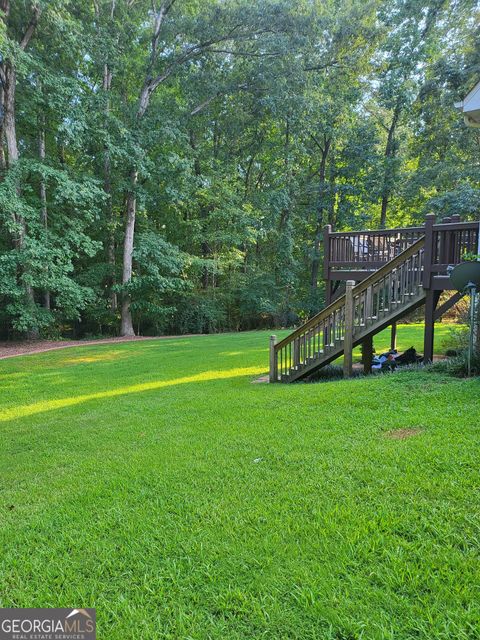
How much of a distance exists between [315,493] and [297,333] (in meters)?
4.24

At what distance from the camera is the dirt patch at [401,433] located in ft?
10.7

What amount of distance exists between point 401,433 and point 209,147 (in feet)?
66.0

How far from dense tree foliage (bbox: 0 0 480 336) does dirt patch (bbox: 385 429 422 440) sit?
12601 millimetres

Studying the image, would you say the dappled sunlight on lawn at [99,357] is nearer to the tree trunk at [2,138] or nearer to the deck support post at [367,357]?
the deck support post at [367,357]

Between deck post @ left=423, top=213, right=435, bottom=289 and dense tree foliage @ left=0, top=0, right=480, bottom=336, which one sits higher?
dense tree foliage @ left=0, top=0, right=480, bottom=336

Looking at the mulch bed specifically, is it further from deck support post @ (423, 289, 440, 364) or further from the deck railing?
deck support post @ (423, 289, 440, 364)

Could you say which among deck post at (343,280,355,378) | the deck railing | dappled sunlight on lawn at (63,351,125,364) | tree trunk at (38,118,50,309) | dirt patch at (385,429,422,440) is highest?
tree trunk at (38,118,50,309)

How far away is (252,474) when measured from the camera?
2.91 m

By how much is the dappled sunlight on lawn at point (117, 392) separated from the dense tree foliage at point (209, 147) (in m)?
7.89

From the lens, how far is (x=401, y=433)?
3.38m

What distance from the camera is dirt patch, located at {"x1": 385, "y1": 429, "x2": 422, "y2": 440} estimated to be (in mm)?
3275

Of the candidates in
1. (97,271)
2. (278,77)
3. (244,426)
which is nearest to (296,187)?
(278,77)

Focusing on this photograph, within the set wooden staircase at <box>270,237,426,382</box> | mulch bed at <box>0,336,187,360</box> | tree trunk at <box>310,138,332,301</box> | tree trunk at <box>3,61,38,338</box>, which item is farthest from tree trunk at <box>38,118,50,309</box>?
tree trunk at <box>310,138,332,301</box>

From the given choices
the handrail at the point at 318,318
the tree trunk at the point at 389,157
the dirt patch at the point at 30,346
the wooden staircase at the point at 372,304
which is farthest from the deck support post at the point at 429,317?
the tree trunk at the point at 389,157
